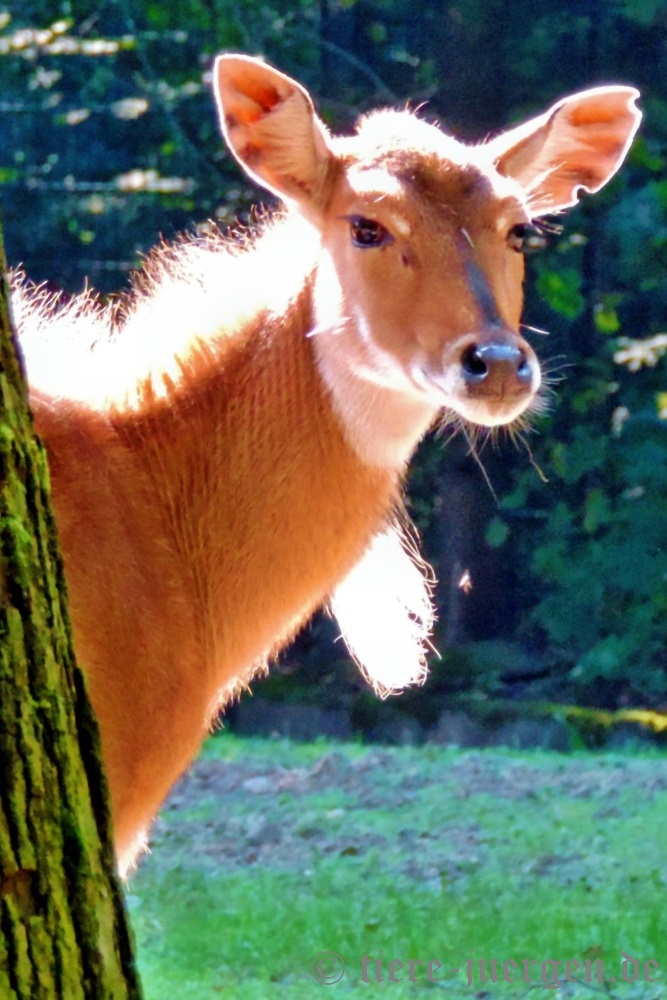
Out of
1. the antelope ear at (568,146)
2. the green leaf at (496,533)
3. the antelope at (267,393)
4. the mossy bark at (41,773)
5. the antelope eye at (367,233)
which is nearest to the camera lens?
the mossy bark at (41,773)

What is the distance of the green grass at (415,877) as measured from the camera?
364cm

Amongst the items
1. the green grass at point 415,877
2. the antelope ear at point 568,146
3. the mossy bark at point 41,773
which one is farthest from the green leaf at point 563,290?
the mossy bark at point 41,773

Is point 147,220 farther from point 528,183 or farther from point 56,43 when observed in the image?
point 528,183

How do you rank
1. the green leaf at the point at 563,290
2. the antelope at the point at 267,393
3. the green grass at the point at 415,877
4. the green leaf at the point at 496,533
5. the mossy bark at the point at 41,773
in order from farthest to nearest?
1. the green leaf at the point at 496,533
2. the green leaf at the point at 563,290
3. the green grass at the point at 415,877
4. the antelope at the point at 267,393
5. the mossy bark at the point at 41,773

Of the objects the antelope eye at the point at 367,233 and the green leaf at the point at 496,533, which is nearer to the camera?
the antelope eye at the point at 367,233

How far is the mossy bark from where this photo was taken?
4.75 feet

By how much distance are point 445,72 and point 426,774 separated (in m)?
2.39

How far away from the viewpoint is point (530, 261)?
5301 millimetres

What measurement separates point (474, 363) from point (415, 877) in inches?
83.0

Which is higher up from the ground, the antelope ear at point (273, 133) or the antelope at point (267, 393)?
the antelope ear at point (273, 133)

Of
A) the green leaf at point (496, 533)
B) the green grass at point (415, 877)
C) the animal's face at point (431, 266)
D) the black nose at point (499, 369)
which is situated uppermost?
the animal's face at point (431, 266)

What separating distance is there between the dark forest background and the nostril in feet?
9.36

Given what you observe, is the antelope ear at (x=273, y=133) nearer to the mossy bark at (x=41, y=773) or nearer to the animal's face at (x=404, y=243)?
the animal's face at (x=404, y=243)

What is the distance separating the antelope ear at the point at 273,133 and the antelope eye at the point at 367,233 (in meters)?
0.13
